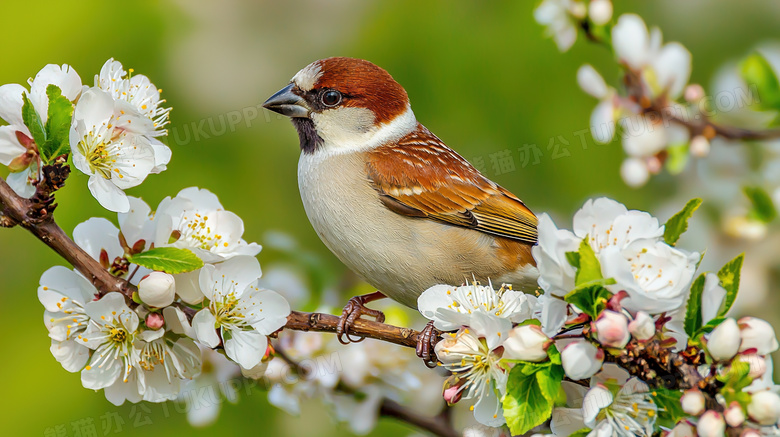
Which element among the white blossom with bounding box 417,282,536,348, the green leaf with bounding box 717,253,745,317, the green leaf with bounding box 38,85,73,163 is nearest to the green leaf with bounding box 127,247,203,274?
the green leaf with bounding box 38,85,73,163

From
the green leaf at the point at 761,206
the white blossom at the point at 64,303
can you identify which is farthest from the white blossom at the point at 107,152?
the green leaf at the point at 761,206

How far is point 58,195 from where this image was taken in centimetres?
462

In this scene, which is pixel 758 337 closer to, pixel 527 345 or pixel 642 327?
pixel 642 327

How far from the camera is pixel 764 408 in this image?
1731mm

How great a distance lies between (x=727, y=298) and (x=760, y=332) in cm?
14

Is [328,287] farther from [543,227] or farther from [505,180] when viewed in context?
[505,180]

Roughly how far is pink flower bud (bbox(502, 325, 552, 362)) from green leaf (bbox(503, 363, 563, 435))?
34 millimetres

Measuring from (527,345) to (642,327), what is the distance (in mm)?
259

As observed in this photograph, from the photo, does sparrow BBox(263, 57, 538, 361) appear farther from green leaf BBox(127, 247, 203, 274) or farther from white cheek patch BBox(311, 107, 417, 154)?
green leaf BBox(127, 247, 203, 274)

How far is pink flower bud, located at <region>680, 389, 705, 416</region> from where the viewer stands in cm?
177

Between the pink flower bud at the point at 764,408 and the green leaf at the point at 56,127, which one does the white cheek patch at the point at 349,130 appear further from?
the pink flower bud at the point at 764,408

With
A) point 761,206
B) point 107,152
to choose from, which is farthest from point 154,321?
point 761,206

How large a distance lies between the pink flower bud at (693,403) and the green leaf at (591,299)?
26 cm

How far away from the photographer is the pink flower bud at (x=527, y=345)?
1.91 metres
